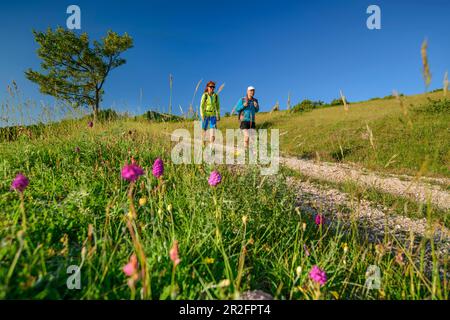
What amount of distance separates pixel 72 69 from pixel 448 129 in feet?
127

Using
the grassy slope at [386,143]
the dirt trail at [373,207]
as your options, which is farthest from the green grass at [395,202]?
the grassy slope at [386,143]

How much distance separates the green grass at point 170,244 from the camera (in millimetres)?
1749

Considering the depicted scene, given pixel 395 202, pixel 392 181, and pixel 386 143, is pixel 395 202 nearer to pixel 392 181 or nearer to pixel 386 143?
pixel 392 181

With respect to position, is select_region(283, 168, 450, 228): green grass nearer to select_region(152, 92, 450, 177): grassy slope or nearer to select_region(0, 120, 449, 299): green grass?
select_region(152, 92, 450, 177): grassy slope

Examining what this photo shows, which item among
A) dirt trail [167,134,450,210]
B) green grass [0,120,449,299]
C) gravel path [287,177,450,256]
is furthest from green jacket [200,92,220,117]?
green grass [0,120,449,299]

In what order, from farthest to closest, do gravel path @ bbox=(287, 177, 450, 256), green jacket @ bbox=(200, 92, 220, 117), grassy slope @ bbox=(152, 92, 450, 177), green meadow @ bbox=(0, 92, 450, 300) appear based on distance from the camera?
grassy slope @ bbox=(152, 92, 450, 177), green jacket @ bbox=(200, 92, 220, 117), gravel path @ bbox=(287, 177, 450, 256), green meadow @ bbox=(0, 92, 450, 300)

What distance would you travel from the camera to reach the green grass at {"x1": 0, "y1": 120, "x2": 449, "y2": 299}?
1.75 metres

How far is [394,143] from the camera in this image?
12.6m

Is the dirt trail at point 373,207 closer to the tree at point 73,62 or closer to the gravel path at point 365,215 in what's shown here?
the gravel path at point 365,215

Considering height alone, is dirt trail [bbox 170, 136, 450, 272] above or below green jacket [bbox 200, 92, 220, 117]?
below

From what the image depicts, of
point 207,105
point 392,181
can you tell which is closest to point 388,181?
point 392,181

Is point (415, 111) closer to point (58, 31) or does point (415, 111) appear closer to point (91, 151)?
point (91, 151)

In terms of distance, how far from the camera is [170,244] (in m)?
2.28

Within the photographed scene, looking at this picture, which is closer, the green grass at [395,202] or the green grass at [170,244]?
the green grass at [170,244]
